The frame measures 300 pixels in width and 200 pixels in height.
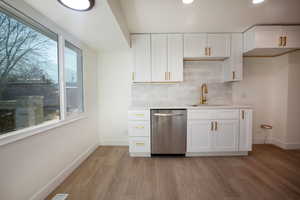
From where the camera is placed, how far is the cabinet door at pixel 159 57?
2695 mm

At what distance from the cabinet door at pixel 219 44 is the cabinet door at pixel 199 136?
142cm

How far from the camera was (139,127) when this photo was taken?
2531mm

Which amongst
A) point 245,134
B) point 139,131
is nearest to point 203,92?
point 245,134

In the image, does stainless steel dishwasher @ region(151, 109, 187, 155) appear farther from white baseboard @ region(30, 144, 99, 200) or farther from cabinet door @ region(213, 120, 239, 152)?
white baseboard @ region(30, 144, 99, 200)

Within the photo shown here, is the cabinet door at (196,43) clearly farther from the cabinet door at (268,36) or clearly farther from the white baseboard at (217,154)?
the white baseboard at (217,154)

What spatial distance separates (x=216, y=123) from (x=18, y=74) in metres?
2.96

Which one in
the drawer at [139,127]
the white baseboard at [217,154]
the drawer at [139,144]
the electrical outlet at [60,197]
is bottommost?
the electrical outlet at [60,197]

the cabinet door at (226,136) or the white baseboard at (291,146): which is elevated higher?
the cabinet door at (226,136)

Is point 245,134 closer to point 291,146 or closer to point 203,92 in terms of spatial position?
point 203,92

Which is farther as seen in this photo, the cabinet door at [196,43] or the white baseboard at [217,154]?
the cabinet door at [196,43]

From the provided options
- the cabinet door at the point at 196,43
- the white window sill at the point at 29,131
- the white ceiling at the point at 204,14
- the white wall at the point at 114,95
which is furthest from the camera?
the white wall at the point at 114,95

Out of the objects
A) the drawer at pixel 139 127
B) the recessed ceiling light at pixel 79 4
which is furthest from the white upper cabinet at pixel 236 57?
the recessed ceiling light at pixel 79 4

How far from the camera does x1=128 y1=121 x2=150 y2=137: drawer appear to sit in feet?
8.28

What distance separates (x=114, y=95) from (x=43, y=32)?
170cm
